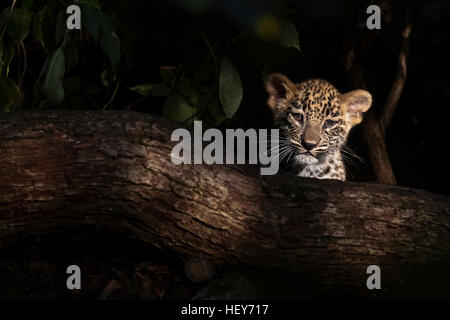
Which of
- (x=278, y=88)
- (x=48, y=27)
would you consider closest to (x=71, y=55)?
(x=48, y=27)

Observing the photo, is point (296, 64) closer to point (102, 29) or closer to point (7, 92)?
point (102, 29)

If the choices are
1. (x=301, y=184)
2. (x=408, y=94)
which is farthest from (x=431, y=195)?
(x=408, y=94)

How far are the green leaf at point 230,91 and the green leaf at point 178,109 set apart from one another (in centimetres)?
82

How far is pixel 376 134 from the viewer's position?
15.8 ft

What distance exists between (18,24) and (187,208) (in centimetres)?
202

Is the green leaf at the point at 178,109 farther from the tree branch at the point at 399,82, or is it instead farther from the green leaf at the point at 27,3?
the tree branch at the point at 399,82

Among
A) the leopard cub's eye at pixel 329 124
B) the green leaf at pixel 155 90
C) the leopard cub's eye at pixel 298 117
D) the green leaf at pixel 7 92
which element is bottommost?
the leopard cub's eye at pixel 329 124

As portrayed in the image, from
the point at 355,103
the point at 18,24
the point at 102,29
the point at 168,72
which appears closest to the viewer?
the point at 102,29

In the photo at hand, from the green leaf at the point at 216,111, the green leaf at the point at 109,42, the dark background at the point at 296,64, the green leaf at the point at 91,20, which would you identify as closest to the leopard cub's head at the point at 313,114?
the dark background at the point at 296,64

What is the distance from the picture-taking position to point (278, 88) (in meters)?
4.29

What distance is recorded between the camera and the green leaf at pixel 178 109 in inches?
170

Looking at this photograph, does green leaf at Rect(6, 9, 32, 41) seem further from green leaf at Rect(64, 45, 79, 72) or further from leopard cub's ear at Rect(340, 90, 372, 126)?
leopard cub's ear at Rect(340, 90, 372, 126)

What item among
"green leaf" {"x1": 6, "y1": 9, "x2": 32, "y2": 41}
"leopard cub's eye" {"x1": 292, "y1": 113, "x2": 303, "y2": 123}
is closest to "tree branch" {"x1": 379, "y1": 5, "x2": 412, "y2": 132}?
"leopard cub's eye" {"x1": 292, "y1": 113, "x2": 303, "y2": 123}
